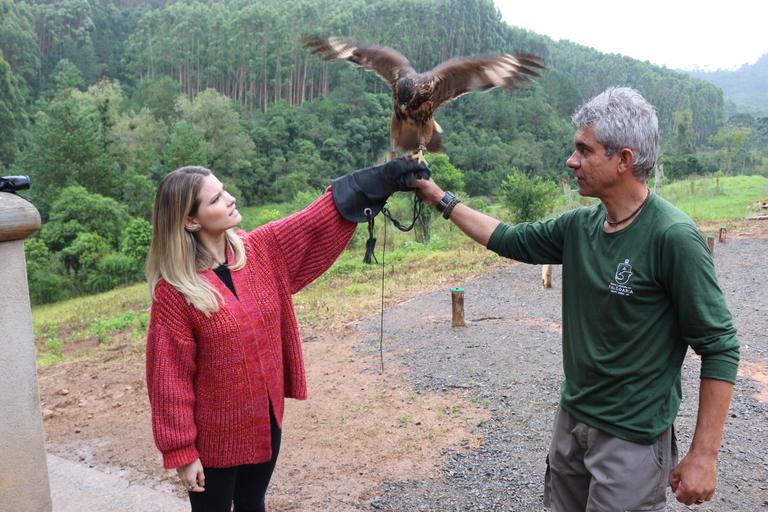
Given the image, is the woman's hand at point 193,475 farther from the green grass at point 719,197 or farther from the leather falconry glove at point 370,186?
the green grass at point 719,197

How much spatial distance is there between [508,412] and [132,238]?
20942 mm

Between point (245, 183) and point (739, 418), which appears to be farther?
point (245, 183)

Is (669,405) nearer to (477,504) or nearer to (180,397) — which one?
(180,397)

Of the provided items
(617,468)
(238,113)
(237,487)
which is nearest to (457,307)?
(237,487)

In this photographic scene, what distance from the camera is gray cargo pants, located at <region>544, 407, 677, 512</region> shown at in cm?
182

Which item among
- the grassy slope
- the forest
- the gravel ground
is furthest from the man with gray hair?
the forest

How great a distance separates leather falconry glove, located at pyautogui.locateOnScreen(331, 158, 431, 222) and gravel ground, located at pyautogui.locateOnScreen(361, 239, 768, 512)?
6.91 ft

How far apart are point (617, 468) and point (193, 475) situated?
1.33m

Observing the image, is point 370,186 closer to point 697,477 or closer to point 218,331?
point 218,331

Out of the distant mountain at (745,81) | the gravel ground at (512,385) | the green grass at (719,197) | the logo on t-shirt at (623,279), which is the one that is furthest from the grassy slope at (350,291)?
the distant mountain at (745,81)

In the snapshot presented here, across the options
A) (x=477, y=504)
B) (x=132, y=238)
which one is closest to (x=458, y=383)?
(x=477, y=504)

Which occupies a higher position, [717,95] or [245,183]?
[717,95]

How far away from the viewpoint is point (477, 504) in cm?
362

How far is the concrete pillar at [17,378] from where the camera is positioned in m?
2.59
